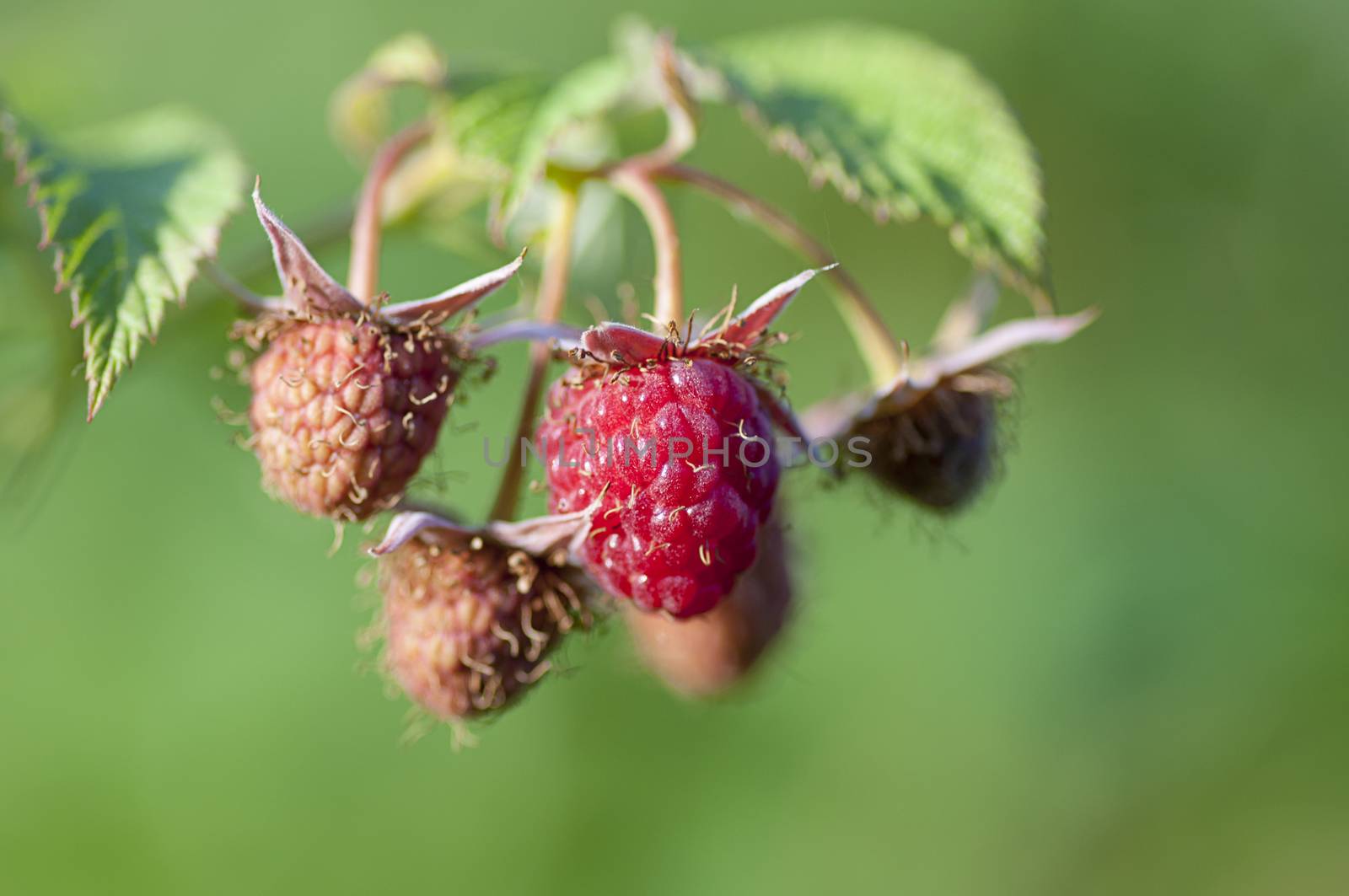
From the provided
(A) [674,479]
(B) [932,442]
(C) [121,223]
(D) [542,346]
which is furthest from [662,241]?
(C) [121,223]

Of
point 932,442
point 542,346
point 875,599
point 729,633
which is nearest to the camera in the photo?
point 542,346

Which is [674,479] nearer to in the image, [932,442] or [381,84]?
[932,442]

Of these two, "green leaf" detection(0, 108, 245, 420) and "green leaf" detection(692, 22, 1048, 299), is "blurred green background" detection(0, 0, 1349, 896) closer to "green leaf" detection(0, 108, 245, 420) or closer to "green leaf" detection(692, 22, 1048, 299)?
"green leaf" detection(0, 108, 245, 420)

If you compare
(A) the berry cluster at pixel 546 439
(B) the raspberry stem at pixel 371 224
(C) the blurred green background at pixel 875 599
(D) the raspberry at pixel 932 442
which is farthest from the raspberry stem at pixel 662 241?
(C) the blurred green background at pixel 875 599

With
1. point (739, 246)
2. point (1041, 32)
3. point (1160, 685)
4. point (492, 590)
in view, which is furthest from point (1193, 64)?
point (492, 590)

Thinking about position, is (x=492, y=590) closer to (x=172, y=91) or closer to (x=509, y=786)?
(x=509, y=786)
